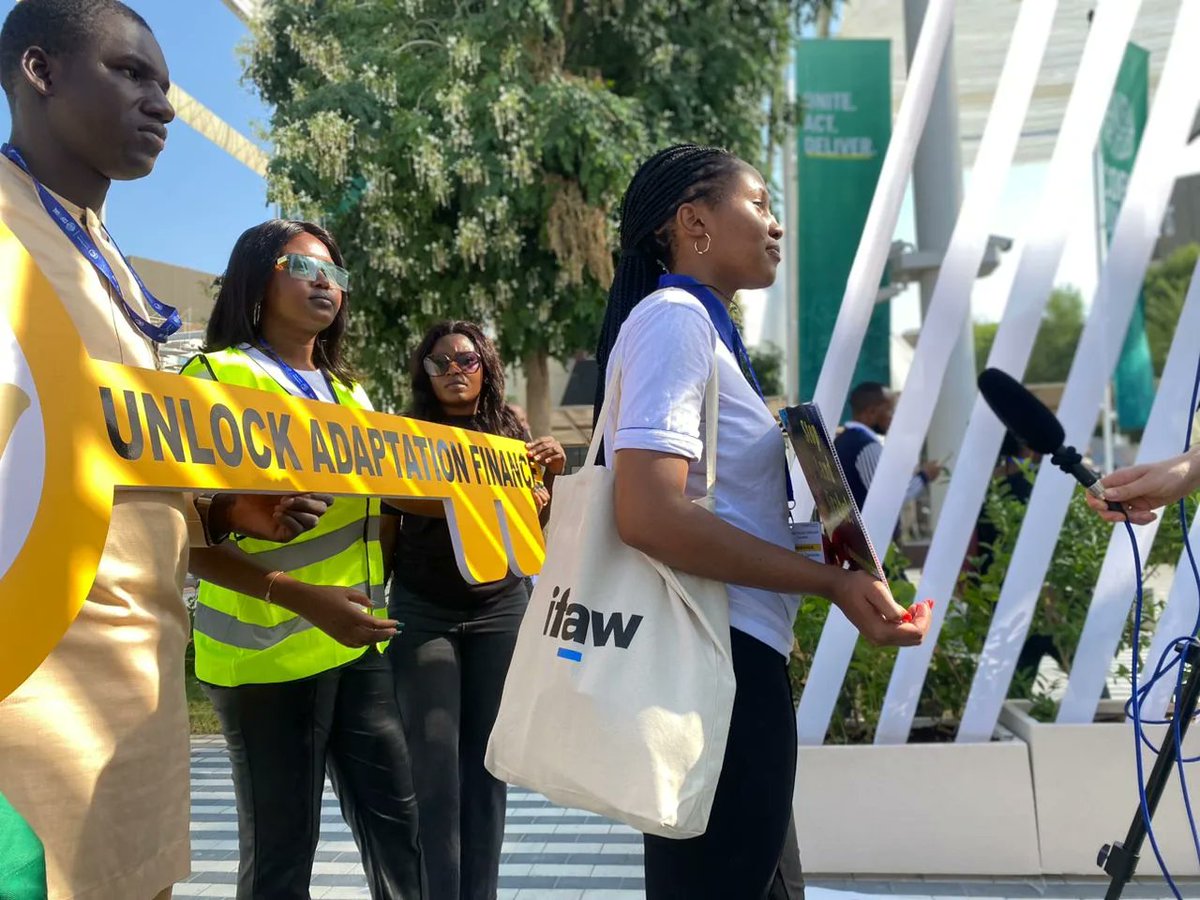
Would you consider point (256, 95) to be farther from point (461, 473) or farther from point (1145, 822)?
point (1145, 822)

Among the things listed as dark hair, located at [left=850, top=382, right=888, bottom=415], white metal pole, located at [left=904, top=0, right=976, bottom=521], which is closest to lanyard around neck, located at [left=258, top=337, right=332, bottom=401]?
dark hair, located at [left=850, top=382, right=888, bottom=415]

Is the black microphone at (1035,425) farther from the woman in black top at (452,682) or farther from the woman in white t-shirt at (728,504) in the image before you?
the woman in black top at (452,682)

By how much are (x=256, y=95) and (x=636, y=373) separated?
12957 mm

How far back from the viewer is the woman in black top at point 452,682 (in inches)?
127

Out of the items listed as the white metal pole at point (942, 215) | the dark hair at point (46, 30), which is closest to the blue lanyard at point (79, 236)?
the dark hair at point (46, 30)

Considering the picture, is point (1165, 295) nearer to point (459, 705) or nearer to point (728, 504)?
point (459, 705)

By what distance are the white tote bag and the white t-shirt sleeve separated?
0.20ft

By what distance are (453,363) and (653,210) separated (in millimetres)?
1781

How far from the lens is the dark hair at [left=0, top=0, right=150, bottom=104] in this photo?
1.57m

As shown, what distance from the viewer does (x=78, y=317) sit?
146 cm

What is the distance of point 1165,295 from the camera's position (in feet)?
153

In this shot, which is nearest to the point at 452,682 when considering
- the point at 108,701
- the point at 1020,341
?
the point at 108,701

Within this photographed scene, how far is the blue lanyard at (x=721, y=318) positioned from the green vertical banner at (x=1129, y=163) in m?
10.7

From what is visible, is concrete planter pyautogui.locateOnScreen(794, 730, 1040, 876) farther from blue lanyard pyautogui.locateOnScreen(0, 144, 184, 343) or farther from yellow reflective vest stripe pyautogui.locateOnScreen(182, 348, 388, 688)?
blue lanyard pyautogui.locateOnScreen(0, 144, 184, 343)
